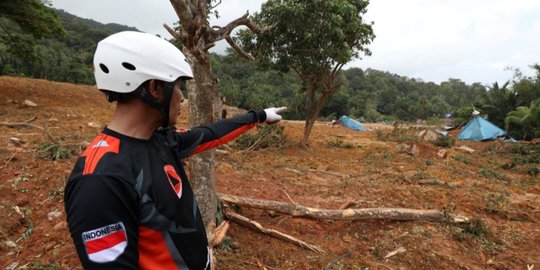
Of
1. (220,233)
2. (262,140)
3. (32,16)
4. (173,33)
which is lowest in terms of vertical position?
(262,140)

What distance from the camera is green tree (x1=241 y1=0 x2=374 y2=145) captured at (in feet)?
28.3

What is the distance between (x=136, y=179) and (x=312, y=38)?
28.4 ft

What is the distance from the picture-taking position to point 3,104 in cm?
928

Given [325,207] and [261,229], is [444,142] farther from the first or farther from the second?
[261,229]

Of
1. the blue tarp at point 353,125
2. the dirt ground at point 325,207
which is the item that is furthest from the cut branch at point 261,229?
the blue tarp at point 353,125

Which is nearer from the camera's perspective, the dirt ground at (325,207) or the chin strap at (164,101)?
the chin strap at (164,101)

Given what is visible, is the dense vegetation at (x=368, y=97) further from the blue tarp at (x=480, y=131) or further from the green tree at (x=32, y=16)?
A: the green tree at (x=32, y=16)

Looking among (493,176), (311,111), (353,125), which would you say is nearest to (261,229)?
(493,176)

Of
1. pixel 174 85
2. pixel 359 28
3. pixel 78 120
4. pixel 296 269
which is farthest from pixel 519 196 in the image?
pixel 78 120

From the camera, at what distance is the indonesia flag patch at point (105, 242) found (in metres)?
0.97

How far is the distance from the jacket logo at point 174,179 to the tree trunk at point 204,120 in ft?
4.66

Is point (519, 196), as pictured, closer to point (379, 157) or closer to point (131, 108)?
point (379, 157)

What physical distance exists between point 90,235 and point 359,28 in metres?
9.98

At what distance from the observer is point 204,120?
2.80 meters
